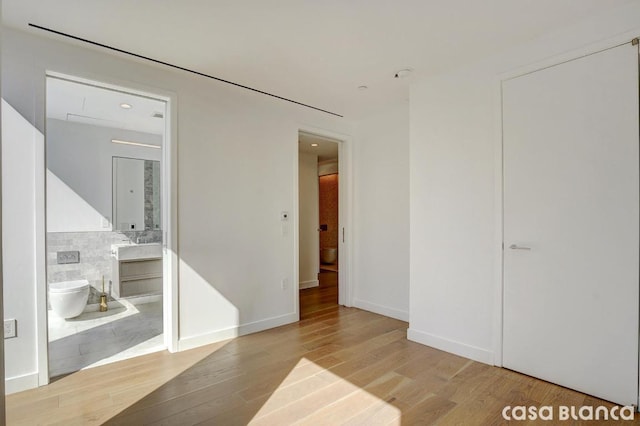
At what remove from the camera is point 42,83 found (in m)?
2.55

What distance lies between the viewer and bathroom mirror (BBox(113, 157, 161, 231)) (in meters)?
4.89

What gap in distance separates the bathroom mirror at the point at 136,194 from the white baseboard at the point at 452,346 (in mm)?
4025

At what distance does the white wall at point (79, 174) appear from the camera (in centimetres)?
444

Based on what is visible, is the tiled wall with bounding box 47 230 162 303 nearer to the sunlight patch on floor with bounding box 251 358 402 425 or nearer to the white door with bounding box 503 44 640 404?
the sunlight patch on floor with bounding box 251 358 402 425

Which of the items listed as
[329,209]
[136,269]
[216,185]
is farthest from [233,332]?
[329,209]

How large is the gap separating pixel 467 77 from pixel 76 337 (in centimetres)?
451

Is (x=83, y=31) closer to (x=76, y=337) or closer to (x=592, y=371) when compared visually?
(x=76, y=337)

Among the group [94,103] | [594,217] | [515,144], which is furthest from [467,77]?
[94,103]

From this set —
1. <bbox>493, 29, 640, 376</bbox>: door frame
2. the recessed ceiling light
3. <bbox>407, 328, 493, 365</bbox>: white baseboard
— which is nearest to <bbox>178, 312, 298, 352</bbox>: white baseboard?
<bbox>407, 328, 493, 365</bbox>: white baseboard

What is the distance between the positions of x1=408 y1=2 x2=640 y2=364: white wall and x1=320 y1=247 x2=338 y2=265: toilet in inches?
191

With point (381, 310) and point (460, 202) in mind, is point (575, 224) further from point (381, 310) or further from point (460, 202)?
point (381, 310)

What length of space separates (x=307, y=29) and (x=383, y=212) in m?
2.42

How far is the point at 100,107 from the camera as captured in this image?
3.89m

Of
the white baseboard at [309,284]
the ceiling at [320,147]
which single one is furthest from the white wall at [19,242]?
the white baseboard at [309,284]
